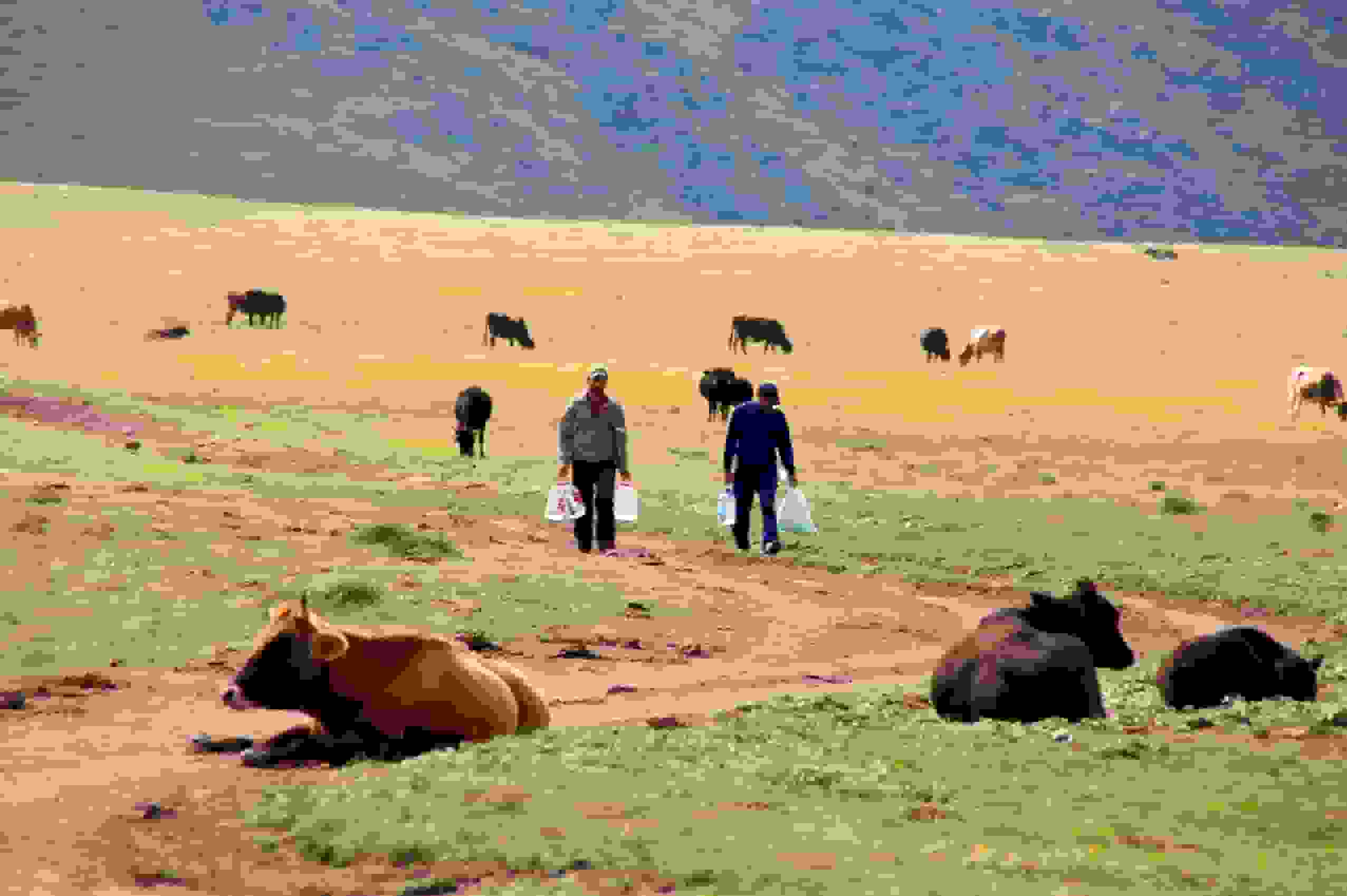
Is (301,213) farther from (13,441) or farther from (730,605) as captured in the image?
(730,605)

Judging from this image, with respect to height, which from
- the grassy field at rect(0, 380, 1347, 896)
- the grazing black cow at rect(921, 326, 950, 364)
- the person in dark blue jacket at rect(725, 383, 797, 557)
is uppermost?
the grazing black cow at rect(921, 326, 950, 364)

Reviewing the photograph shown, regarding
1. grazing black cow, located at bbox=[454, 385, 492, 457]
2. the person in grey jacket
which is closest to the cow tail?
the person in grey jacket

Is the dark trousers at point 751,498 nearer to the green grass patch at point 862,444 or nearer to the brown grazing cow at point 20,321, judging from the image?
the green grass patch at point 862,444

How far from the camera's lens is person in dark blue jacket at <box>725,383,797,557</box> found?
20.2 meters

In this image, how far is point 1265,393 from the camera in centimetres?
4675

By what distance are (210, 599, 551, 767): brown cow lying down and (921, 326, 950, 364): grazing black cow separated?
146 feet

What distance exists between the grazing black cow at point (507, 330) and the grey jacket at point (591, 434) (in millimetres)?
33621

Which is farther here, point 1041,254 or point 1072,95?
point 1072,95

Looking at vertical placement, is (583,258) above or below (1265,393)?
above

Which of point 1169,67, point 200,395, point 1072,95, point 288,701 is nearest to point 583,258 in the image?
point 200,395

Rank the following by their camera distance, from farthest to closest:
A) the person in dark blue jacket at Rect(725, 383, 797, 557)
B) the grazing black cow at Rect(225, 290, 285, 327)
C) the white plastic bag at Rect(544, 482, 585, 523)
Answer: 1. the grazing black cow at Rect(225, 290, 285, 327)
2. the person in dark blue jacket at Rect(725, 383, 797, 557)
3. the white plastic bag at Rect(544, 482, 585, 523)

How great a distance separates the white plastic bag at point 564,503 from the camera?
19234 millimetres

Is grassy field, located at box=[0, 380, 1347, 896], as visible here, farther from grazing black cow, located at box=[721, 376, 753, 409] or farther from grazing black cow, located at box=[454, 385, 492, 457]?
→ grazing black cow, located at box=[721, 376, 753, 409]

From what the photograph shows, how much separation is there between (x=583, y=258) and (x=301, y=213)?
19316 mm
